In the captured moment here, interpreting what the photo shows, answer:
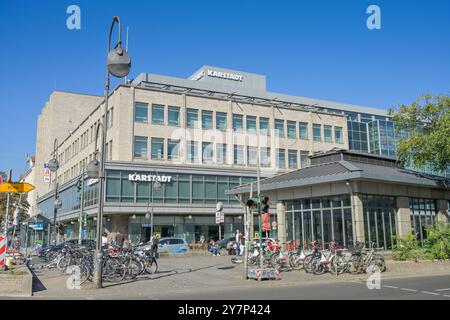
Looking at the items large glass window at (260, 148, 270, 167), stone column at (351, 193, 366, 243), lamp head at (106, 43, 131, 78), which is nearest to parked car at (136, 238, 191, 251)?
stone column at (351, 193, 366, 243)

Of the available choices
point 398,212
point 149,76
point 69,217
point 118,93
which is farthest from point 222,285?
point 149,76

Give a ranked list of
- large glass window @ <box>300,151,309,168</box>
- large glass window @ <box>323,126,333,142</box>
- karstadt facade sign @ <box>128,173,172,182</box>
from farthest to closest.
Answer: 1. large glass window @ <box>323,126,333,142</box>
2. large glass window @ <box>300,151,309,168</box>
3. karstadt facade sign @ <box>128,173,172,182</box>

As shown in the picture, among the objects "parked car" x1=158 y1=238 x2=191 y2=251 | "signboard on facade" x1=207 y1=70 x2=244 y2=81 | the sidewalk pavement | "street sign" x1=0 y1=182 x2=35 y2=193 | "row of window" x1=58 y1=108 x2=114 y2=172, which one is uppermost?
"signboard on facade" x1=207 y1=70 x2=244 y2=81

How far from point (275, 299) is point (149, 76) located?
52.9 metres

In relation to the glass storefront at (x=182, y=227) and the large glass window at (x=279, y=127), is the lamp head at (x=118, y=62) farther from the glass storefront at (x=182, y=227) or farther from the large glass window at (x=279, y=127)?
the large glass window at (x=279, y=127)

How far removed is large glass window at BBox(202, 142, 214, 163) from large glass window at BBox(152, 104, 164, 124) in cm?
537

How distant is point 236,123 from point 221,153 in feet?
14.8

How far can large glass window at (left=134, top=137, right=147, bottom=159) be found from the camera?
151 ft

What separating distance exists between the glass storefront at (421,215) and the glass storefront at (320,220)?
482 centimetres

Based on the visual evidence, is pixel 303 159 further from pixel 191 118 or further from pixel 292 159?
pixel 191 118

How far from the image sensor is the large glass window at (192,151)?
48.2 meters

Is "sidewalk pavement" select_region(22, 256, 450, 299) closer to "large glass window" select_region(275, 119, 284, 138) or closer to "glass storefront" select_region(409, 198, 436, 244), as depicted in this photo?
"glass storefront" select_region(409, 198, 436, 244)

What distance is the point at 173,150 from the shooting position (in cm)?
4772

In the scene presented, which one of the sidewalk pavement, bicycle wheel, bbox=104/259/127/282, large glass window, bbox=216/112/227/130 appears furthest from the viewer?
large glass window, bbox=216/112/227/130
